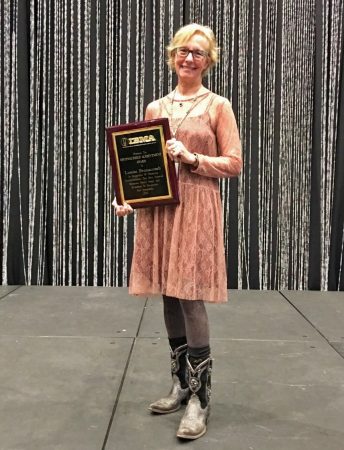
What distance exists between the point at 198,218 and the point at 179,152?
9.9 inches

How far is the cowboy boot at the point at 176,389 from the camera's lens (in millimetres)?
1860

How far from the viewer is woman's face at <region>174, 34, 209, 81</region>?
162 centimetres

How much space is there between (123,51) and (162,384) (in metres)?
2.93

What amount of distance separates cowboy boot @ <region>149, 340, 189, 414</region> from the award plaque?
0.62 m

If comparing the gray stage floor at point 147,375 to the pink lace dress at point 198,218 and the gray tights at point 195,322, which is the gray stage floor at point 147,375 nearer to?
the gray tights at point 195,322

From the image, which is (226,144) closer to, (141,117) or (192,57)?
(192,57)

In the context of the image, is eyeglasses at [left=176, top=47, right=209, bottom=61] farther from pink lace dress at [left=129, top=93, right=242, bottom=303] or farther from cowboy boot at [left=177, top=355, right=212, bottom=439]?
cowboy boot at [left=177, top=355, right=212, bottom=439]

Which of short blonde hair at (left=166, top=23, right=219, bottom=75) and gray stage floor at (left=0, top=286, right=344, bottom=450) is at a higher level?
short blonde hair at (left=166, top=23, right=219, bottom=75)

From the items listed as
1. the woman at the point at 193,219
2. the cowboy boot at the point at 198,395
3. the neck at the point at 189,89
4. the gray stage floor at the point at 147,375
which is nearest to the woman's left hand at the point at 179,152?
the woman at the point at 193,219

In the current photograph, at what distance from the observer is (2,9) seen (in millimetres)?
4105

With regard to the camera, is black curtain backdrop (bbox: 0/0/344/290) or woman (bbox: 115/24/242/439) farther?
black curtain backdrop (bbox: 0/0/344/290)

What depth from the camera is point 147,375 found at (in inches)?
89.0

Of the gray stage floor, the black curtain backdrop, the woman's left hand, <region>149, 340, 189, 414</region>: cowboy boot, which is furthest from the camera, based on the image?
the black curtain backdrop

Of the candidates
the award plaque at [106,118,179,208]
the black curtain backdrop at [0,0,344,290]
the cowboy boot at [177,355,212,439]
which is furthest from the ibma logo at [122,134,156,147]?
the black curtain backdrop at [0,0,344,290]
